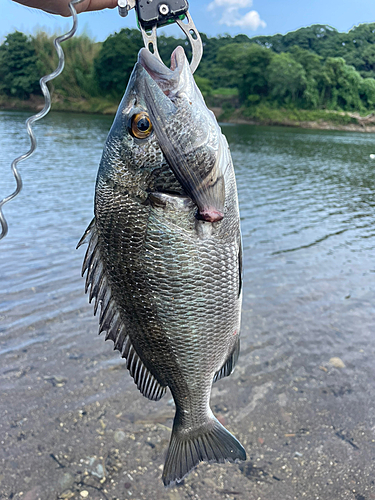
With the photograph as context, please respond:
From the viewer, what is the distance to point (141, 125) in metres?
1.42

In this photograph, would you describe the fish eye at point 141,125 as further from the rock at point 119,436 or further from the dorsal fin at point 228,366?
the rock at point 119,436

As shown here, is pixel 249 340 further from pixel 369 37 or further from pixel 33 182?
pixel 369 37

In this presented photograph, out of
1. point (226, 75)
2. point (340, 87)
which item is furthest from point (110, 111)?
point (340, 87)

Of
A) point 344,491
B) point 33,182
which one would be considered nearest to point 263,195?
point 33,182

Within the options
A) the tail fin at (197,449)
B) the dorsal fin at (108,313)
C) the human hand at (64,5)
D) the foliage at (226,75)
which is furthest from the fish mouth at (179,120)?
the foliage at (226,75)

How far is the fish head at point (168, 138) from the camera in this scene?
1.39 meters

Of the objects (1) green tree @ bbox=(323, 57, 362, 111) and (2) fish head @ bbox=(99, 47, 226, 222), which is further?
(1) green tree @ bbox=(323, 57, 362, 111)

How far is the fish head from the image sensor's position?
1389 mm

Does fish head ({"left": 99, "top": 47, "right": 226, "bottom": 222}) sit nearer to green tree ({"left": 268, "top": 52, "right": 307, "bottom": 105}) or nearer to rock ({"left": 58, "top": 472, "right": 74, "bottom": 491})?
rock ({"left": 58, "top": 472, "right": 74, "bottom": 491})

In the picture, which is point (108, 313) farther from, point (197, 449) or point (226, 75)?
point (226, 75)

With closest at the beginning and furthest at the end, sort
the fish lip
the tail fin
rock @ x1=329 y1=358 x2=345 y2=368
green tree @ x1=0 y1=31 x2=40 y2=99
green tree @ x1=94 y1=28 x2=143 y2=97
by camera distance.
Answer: the fish lip → the tail fin → rock @ x1=329 y1=358 x2=345 y2=368 → green tree @ x1=94 y1=28 x2=143 y2=97 → green tree @ x1=0 y1=31 x2=40 y2=99

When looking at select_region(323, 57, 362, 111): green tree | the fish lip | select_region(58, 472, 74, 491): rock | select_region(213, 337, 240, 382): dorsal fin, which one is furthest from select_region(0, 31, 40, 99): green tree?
select_region(213, 337, 240, 382): dorsal fin

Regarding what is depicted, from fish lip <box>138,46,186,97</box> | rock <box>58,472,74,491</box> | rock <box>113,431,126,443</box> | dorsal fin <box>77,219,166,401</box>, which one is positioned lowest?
rock <box>58,472,74,491</box>

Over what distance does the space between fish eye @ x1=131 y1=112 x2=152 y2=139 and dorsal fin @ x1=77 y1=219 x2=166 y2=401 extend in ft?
1.22
